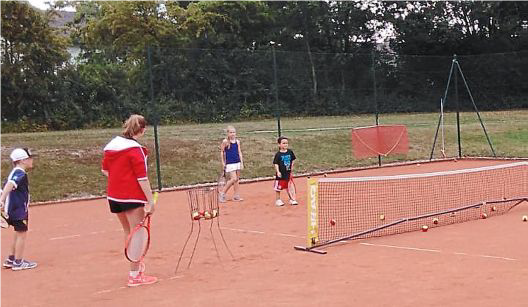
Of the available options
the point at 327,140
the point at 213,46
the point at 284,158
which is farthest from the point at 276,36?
the point at 284,158

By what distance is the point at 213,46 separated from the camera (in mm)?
35031

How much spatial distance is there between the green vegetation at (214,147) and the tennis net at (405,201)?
507 centimetres

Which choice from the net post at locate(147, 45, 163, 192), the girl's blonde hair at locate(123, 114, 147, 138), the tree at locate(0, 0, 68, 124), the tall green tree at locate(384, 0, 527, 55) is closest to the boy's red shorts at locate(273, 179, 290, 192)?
the net post at locate(147, 45, 163, 192)

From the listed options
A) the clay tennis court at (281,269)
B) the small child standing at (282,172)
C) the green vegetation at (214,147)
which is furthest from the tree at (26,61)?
the small child standing at (282,172)

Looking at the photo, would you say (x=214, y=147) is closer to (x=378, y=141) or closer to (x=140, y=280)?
(x=378, y=141)

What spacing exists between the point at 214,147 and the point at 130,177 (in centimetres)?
1220

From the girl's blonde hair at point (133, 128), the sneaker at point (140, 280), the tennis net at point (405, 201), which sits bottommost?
the tennis net at point (405, 201)

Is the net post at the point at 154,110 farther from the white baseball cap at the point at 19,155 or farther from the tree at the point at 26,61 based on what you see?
the white baseball cap at the point at 19,155

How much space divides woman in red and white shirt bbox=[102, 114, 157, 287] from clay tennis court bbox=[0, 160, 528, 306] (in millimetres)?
666

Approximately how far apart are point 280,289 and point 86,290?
1.76 m

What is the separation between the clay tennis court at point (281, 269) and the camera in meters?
5.11

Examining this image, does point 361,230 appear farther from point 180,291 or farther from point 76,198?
point 76,198

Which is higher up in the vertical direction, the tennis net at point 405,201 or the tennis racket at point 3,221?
the tennis racket at point 3,221

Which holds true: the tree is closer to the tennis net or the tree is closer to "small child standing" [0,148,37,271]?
the tennis net
